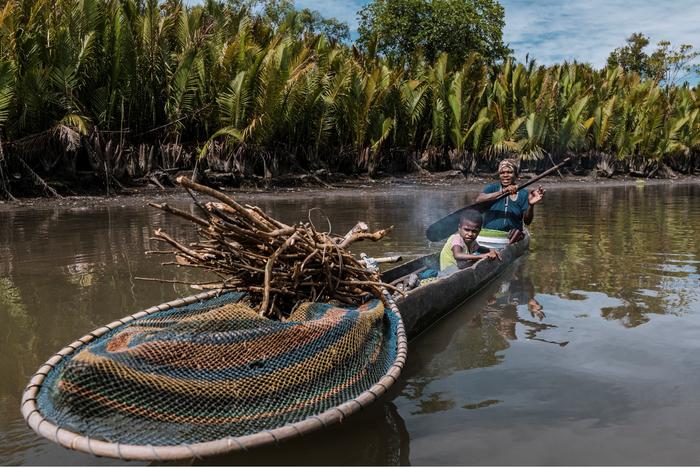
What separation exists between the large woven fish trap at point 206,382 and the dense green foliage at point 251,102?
1173cm

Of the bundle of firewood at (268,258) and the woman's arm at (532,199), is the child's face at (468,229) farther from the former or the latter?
the bundle of firewood at (268,258)

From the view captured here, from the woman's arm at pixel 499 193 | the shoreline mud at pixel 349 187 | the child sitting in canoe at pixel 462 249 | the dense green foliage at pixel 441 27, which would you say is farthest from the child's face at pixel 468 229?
the dense green foliage at pixel 441 27

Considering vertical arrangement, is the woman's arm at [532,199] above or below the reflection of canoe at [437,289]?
above

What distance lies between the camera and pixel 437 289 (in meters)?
5.13

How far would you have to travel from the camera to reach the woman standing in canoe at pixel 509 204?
25.3 ft

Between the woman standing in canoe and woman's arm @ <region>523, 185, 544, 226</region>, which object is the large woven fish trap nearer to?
the woman standing in canoe

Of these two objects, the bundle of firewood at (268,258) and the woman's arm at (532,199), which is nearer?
the bundle of firewood at (268,258)

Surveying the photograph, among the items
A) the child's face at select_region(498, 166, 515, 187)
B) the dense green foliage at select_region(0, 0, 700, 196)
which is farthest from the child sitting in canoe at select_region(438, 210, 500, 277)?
the dense green foliage at select_region(0, 0, 700, 196)

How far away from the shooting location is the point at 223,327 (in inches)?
128

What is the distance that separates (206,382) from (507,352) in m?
2.50

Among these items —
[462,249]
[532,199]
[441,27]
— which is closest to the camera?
[462,249]

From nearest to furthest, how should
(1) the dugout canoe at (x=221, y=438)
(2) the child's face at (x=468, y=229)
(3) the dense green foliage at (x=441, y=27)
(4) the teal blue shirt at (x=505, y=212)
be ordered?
(1) the dugout canoe at (x=221, y=438), (2) the child's face at (x=468, y=229), (4) the teal blue shirt at (x=505, y=212), (3) the dense green foliage at (x=441, y=27)

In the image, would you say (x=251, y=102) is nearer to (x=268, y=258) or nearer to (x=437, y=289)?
(x=437, y=289)

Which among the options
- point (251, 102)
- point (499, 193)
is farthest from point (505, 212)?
point (251, 102)
